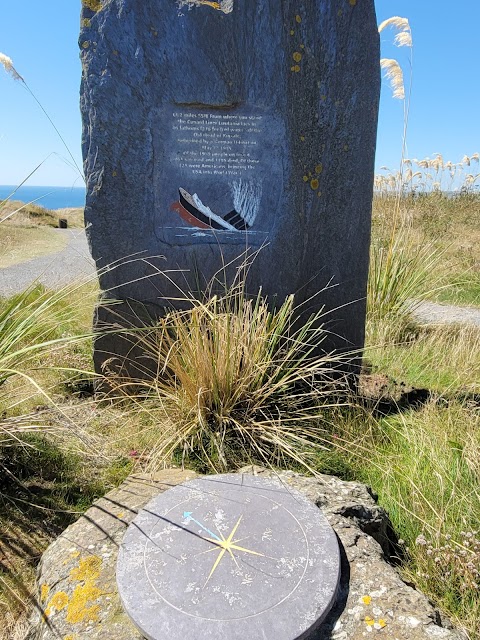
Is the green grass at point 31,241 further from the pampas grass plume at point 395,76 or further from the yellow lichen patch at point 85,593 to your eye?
the yellow lichen patch at point 85,593

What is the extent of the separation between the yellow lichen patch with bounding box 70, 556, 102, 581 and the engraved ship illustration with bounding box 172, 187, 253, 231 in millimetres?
2017

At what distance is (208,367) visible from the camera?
2.60 metres

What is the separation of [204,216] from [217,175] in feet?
0.83

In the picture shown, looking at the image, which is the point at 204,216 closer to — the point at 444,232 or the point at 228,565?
the point at 228,565

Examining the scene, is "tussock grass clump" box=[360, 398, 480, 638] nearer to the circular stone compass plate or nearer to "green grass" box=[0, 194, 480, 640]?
"green grass" box=[0, 194, 480, 640]

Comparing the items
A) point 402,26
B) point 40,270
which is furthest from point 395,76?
point 40,270

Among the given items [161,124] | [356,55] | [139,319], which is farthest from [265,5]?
[139,319]

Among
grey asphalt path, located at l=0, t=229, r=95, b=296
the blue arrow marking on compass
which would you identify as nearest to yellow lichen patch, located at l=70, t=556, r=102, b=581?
the blue arrow marking on compass

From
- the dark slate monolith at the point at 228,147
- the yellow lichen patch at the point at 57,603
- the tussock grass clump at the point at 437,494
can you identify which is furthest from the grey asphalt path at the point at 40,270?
the yellow lichen patch at the point at 57,603

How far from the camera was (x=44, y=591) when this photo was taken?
1.66 meters

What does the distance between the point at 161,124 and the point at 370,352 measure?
2.19 m

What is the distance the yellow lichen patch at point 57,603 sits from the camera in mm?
1578

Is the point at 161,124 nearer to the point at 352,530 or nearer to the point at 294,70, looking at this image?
the point at 294,70

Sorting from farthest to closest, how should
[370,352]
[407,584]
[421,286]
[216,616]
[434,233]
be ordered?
[434,233] → [421,286] → [370,352] → [407,584] → [216,616]
